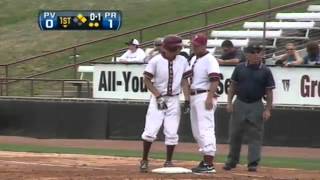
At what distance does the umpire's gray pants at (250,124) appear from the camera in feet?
42.6

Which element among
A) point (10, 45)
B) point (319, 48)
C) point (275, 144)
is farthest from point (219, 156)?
point (10, 45)

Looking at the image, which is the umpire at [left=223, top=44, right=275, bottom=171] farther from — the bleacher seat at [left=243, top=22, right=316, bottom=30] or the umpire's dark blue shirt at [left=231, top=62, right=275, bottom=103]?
the bleacher seat at [left=243, top=22, right=316, bottom=30]

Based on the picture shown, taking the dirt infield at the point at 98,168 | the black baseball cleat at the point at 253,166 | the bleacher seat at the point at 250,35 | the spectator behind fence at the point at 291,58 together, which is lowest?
the dirt infield at the point at 98,168

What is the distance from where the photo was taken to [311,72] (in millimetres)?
18906

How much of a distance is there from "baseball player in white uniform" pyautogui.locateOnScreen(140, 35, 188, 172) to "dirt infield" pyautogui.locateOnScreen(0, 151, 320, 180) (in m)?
0.69

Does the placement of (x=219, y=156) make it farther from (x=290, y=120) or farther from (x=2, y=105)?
(x=2, y=105)

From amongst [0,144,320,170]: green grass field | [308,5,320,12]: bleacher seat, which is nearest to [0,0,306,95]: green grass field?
[308,5,320,12]: bleacher seat

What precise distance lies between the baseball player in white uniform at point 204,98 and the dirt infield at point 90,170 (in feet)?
1.26

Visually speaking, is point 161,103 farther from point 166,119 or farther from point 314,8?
point 314,8

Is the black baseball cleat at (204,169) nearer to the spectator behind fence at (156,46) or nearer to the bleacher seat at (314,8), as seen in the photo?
the spectator behind fence at (156,46)

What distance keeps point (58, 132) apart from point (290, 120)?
6.15 meters

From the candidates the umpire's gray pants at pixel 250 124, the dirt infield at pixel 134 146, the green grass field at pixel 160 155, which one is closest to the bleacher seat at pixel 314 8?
the dirt infield at pixel 134 146

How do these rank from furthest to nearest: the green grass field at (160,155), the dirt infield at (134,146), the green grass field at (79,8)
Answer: the green grass field at (79,8), the dirt infield at (134,146), the green grass field at (160,155)

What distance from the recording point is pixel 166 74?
12.3 m
